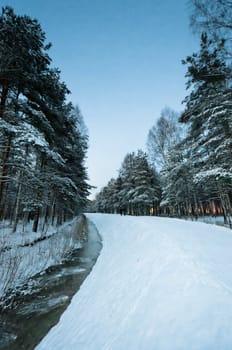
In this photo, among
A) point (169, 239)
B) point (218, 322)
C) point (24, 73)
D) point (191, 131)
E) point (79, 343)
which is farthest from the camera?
point (191, 131)

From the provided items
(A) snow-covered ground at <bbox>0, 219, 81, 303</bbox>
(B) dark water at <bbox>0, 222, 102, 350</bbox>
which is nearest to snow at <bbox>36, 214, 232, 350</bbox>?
(B) dark water at <bbox>0, 222, 102, 350</bbox>

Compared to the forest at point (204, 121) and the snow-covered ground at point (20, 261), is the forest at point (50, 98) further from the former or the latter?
the snow-covered ground at point (20, 261)

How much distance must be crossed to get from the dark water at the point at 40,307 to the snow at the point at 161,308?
28cm

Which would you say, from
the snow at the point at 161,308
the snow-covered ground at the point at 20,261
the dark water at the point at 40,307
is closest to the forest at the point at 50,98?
the snow-covered ground at the point at 20,261

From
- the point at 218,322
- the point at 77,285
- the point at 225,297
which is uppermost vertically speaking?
the point at 225,297

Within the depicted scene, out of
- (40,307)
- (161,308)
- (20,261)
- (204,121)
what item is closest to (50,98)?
(20,261)

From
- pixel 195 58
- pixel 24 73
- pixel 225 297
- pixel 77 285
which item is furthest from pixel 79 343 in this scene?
pixel 195 58

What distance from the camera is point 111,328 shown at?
2387 mm

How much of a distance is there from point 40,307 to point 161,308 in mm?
3012

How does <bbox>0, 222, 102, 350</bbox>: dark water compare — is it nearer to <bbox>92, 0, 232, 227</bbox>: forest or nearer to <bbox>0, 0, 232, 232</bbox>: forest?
<bbox>0, 0, 232, 232</bbox>: forest

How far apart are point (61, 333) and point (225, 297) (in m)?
2.70

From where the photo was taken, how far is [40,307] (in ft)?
11.7

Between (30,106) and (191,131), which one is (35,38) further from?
(191,131)

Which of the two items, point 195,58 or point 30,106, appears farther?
point 195,58
